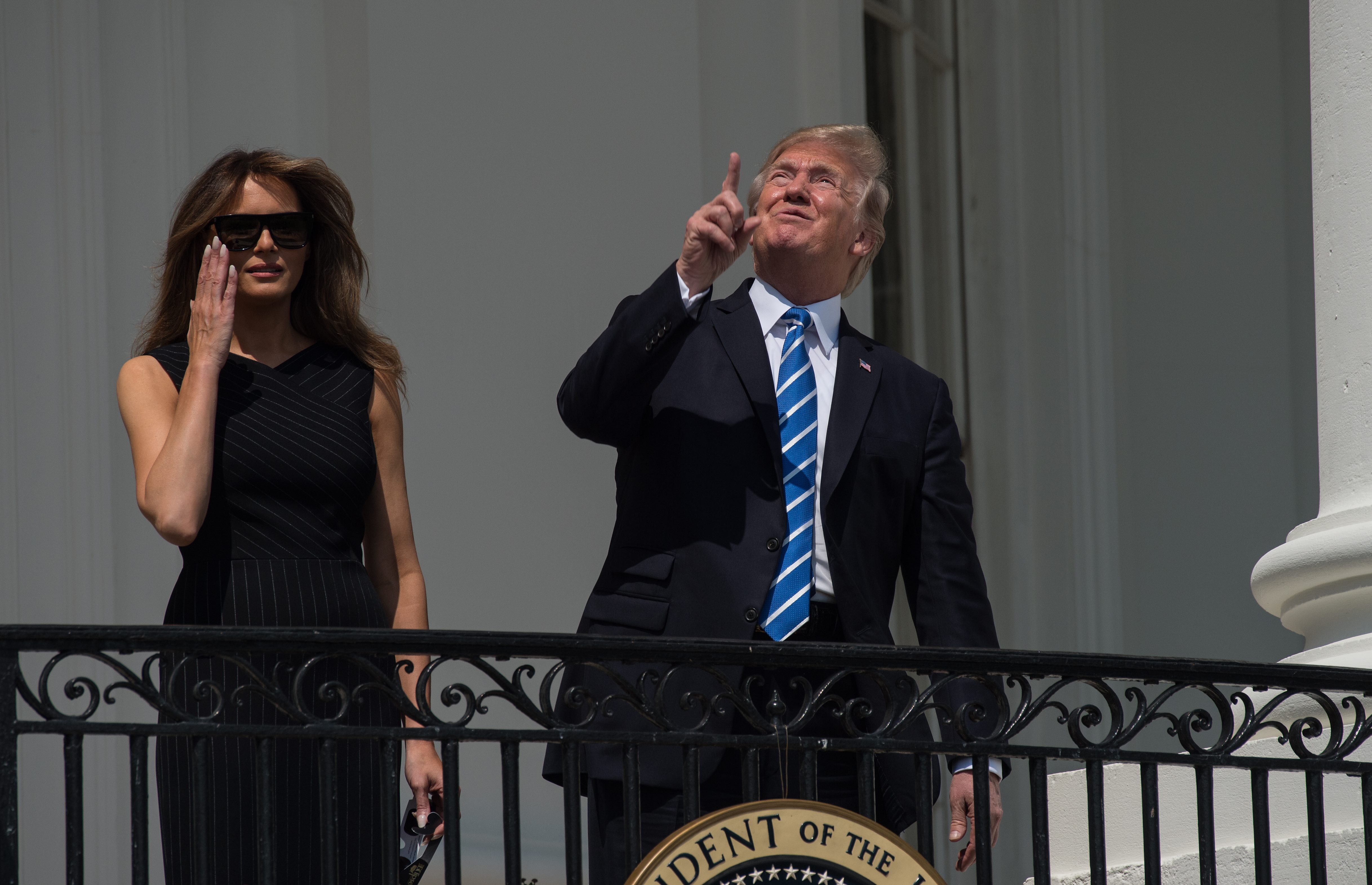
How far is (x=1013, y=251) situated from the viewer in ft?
28.5

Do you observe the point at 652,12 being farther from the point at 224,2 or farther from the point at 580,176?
the point at 224,2

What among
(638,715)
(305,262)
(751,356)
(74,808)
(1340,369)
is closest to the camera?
(74,808)

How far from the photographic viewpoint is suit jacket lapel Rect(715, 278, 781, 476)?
3.45 m

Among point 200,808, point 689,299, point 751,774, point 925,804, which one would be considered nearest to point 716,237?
point 689,299

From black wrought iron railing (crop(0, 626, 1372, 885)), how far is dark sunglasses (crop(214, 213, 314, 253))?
0.79 meters

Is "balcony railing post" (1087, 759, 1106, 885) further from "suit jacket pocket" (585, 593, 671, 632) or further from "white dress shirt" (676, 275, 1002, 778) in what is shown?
"suit jacket pocket" (585, 593, 671, 632)

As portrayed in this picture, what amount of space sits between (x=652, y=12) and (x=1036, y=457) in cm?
294

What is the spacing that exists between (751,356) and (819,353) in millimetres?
198

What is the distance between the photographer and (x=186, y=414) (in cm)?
325

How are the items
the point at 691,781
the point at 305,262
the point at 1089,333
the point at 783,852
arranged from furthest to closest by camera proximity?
the point at 1089,333 → the point at 305,262 → the point at 691,781 → the point at 783,852

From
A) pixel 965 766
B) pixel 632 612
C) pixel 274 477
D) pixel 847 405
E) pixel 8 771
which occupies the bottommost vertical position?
pixel 965 766

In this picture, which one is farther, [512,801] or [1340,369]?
[1340,369]

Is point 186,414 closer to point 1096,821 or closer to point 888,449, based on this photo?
point 888,449

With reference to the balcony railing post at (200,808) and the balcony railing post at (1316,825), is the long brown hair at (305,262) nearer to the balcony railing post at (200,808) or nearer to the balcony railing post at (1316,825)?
the balcony railing post at (200,808)
